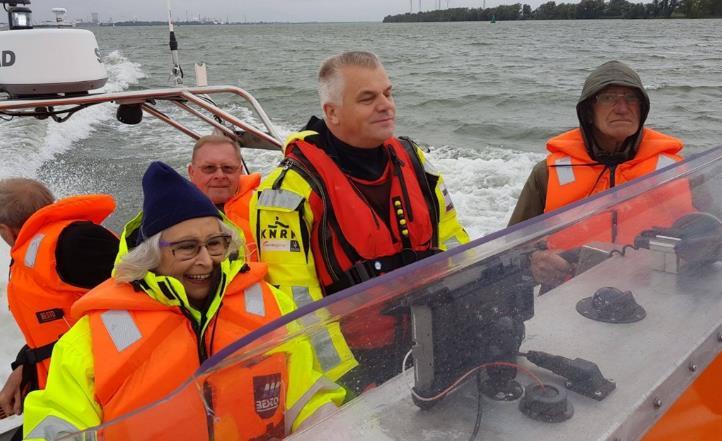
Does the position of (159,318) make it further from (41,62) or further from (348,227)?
(41,62)

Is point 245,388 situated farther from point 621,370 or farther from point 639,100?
point 639,100

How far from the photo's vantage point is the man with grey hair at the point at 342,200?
6.31ft

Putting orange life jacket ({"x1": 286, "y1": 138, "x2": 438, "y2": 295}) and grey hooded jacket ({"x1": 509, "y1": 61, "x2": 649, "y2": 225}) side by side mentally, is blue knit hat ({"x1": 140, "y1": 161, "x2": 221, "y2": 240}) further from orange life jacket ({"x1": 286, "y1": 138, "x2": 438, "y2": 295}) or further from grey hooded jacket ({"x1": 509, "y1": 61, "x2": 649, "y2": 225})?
grey hooded jacket ({"x1": 509, "y1": 61, "x2": 649, "y2": 225})

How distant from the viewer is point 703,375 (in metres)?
1.26

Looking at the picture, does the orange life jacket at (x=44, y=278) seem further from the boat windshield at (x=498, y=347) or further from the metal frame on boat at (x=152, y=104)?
the metal frame on boat at (x=152, y=104)

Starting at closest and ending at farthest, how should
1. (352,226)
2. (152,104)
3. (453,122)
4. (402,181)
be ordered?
(352,226) < (402,181) < (152,104) < (453,122)

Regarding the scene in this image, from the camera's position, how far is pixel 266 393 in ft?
3.09

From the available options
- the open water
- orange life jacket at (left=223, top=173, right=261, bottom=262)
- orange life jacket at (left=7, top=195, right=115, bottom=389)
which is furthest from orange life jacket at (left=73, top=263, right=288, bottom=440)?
the open water

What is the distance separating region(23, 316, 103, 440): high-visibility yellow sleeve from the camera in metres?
1.27

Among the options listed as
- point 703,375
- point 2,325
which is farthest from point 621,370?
point 2,325

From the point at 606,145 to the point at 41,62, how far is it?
304 centimetres

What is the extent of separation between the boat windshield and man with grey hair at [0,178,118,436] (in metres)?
1.28

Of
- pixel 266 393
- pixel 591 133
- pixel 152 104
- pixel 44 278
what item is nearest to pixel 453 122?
pixel 152 104

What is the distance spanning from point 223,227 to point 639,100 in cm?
147
